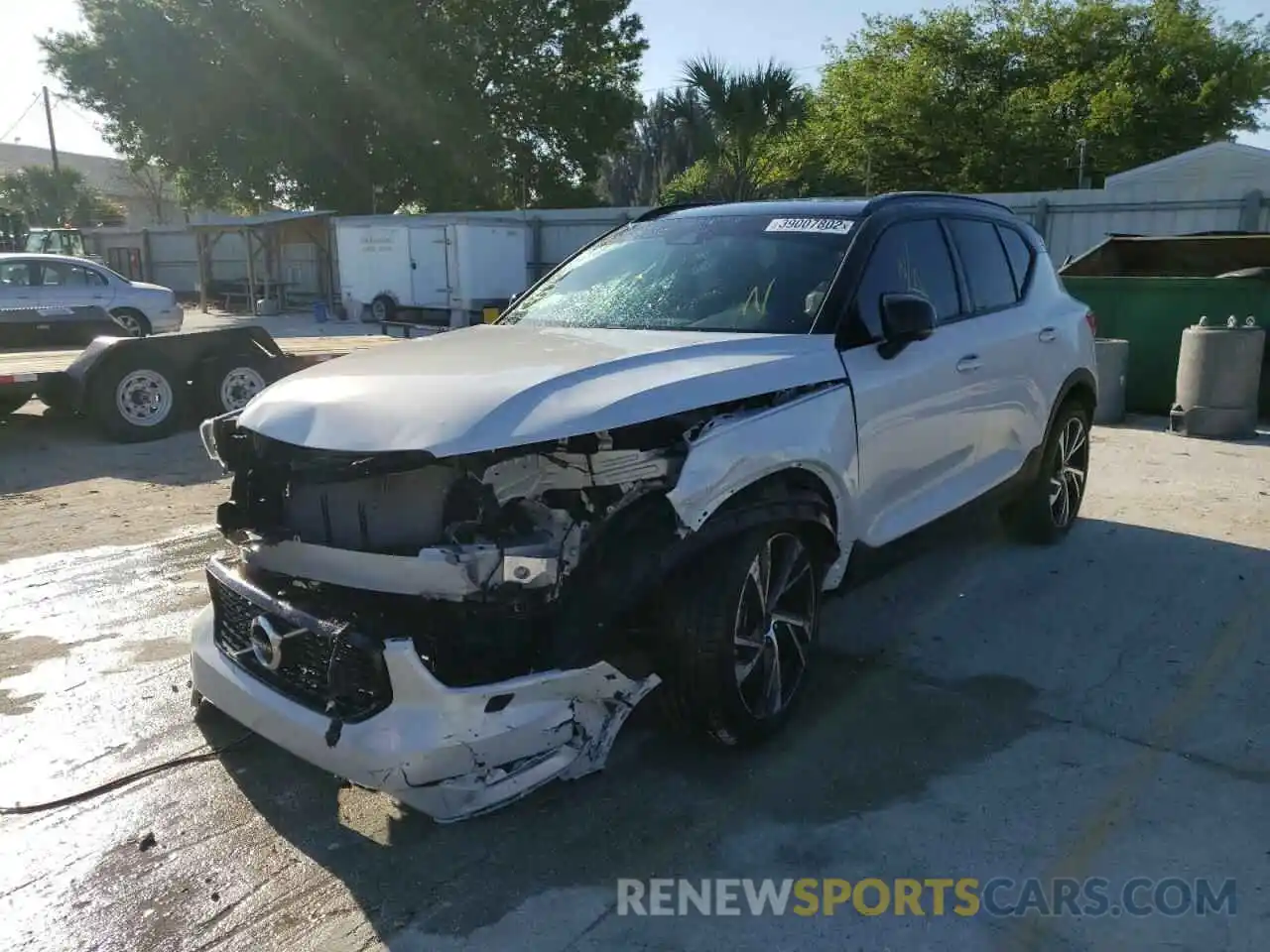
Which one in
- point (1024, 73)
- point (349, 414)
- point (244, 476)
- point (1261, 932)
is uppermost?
point (1024, 73)

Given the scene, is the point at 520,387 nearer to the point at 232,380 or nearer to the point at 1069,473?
the point at 1069,473

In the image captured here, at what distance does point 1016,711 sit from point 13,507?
6.87 m

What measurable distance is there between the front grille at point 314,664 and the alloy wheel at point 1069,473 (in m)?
4.27

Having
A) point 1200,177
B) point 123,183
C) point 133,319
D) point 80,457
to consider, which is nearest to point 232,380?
point 80,457

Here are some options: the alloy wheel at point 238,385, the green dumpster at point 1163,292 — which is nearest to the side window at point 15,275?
the alloy wheel at point 238,385

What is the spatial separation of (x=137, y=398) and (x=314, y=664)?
747cm

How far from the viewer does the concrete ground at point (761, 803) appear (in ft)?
8.98

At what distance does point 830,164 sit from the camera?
3052 cm

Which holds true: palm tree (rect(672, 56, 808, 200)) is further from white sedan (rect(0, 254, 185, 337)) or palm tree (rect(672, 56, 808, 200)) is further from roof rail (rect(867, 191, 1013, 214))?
roof rail (rect(867, 191, 1013, 214))

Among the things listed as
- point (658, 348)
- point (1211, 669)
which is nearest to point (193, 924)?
point (658, 348)

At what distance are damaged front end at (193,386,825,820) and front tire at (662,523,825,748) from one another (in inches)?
5.3

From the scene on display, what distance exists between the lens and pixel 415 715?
2.79 m

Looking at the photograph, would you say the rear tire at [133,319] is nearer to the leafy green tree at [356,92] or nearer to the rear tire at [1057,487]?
the rear tire at [1057,487]

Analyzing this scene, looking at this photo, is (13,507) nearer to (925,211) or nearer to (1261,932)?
(925,211)
